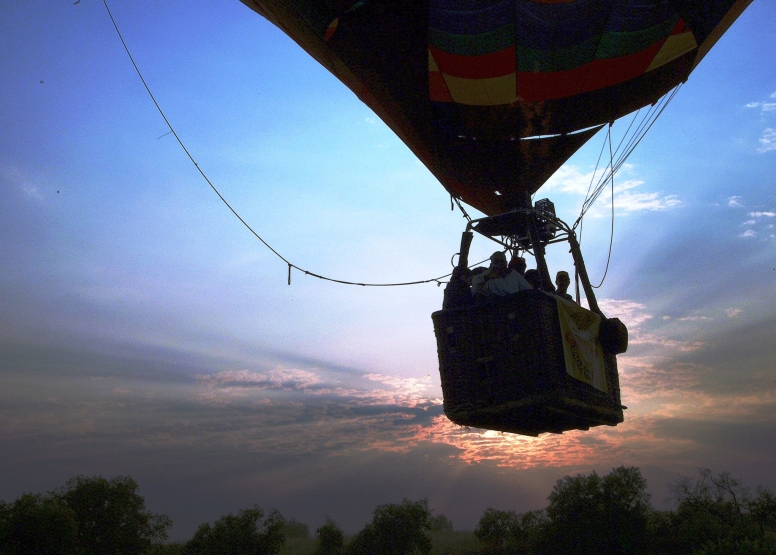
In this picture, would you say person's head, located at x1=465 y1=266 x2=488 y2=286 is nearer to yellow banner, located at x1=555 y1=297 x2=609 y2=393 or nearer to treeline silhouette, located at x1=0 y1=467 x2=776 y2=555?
yellow banner, located at x1=555 y1=297 x2=609 y2=393

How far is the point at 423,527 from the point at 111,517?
88.6ft

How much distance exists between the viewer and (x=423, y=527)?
53.2m

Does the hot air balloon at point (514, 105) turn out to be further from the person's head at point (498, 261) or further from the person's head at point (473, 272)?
the person's head at point (498, 261)

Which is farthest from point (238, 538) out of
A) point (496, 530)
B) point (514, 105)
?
point (514, 105)

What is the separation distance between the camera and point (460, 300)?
5703 mm

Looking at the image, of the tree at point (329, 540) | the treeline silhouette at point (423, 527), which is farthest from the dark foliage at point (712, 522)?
the tree at point (329, 540)

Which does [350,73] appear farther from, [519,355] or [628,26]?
[519,355]

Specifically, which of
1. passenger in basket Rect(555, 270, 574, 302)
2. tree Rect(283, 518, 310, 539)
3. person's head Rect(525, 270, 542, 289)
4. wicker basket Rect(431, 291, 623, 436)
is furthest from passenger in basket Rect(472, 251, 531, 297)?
tree Rect(283, 518, 310, 539)

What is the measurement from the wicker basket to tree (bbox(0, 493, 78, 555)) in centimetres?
4154

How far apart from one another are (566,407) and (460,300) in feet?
4.69

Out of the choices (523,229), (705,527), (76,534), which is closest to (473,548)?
(705,527)

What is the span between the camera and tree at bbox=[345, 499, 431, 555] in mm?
51312

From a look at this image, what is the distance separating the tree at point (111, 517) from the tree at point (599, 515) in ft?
104

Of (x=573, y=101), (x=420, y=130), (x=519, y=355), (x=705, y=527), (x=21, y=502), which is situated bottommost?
(x=705, y=527)
